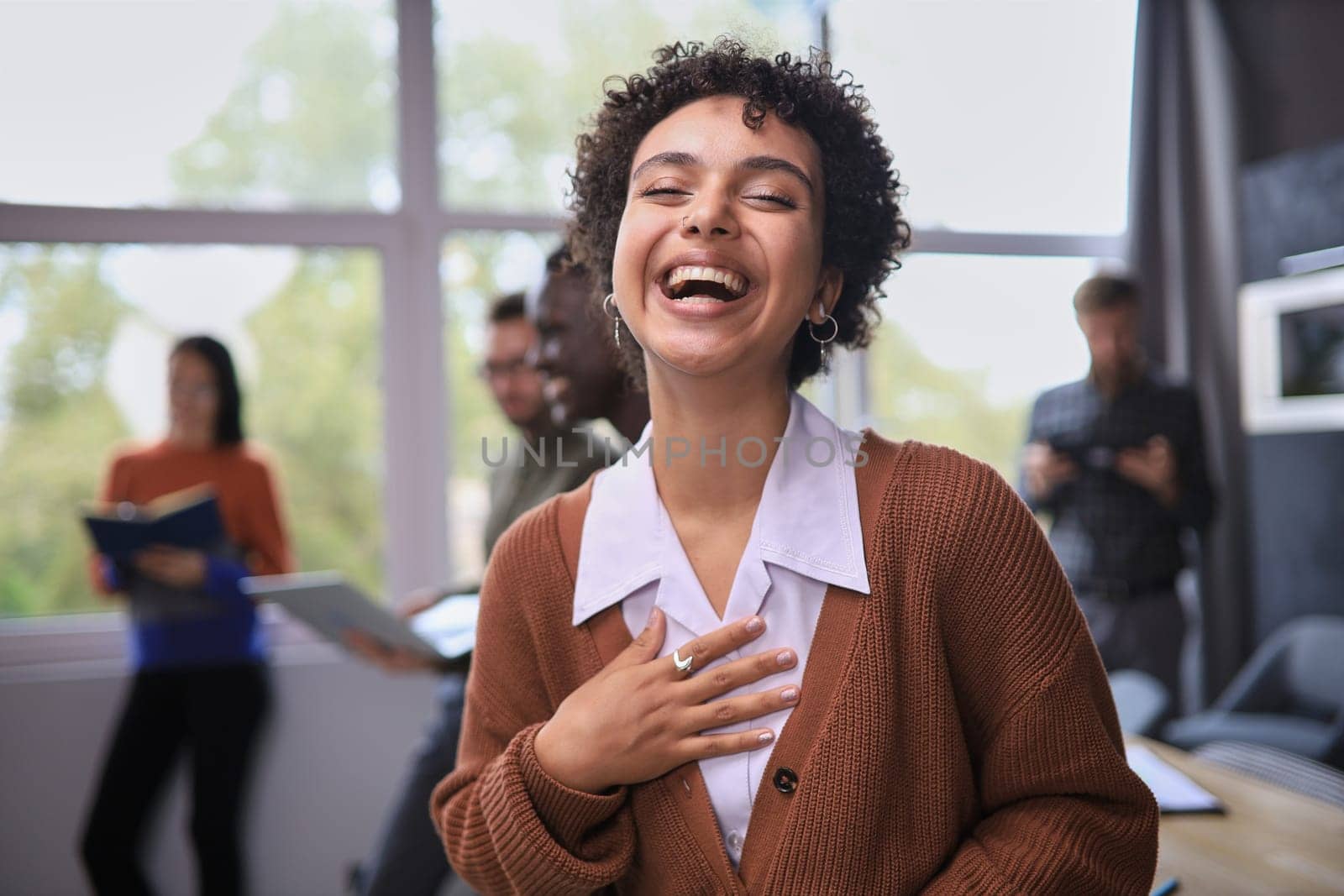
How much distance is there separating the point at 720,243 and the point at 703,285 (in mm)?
43

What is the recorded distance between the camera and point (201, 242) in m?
3.46

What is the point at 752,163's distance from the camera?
38.9 inches

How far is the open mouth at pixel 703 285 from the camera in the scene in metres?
0.96

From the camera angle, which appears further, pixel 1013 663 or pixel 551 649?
pixel 551 649

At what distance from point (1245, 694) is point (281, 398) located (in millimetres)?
3267

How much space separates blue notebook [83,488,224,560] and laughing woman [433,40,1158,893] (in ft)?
6.55

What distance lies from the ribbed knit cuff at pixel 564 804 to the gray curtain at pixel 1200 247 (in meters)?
3.58

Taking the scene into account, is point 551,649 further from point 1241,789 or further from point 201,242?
point 201,242

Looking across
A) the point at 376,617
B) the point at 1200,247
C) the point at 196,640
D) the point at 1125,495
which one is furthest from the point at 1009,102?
the point at 196,640

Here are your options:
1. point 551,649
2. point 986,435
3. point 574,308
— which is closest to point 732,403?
point 551,649

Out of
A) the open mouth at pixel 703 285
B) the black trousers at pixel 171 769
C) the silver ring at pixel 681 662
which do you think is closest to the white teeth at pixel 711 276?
the open mouth at pixel 703 285

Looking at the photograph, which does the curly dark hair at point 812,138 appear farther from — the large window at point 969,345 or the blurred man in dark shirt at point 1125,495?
the large window at point 969,345

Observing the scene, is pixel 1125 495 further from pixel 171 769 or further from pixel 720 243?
pixel 171 769

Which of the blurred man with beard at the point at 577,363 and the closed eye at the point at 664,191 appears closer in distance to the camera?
the closed eye at the point at 664,191
